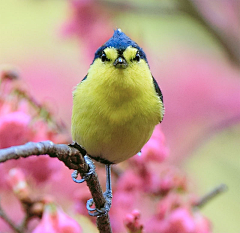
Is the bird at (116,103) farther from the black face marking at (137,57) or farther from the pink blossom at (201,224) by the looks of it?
the pink blossom at (201,224)

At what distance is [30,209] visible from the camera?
0.79 m

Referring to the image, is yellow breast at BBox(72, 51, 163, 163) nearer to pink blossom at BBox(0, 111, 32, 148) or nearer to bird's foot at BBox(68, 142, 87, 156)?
pink blossom at BBox(0, 111, 32, 148)

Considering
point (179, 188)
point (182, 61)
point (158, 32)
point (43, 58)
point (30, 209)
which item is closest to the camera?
point (30, 209)

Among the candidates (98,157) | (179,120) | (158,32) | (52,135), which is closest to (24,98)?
(52,135)

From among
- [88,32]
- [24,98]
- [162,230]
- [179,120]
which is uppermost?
[88,32]

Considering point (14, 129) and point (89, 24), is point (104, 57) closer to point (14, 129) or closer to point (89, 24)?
A: point (14, 129)

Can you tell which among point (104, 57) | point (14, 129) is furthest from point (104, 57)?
point (14, 129)

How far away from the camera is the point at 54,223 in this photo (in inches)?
30.5

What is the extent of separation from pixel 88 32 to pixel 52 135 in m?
0.58

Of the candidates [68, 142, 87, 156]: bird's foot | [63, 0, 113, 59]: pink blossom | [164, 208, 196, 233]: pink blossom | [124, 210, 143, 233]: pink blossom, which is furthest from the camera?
[63, 0, 113, 59]: pink blossom

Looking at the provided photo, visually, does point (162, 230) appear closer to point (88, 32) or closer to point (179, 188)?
point (179, 188)

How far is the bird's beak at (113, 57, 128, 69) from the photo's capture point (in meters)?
0.78

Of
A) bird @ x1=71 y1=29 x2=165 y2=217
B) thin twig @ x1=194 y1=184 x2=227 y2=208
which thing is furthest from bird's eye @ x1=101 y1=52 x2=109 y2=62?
thin twig @ x1=194 y1=184 x2=227 y2=208

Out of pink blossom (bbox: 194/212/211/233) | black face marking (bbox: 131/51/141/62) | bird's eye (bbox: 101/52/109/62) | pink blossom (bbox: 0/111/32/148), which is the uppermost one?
black face marking (bbox: 131/51/141/62)
